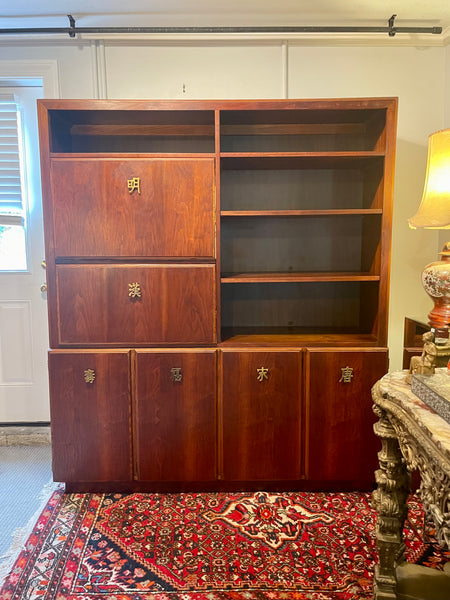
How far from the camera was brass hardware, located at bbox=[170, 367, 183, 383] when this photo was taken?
2049 mm

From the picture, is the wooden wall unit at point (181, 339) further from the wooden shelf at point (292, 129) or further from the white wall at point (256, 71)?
the white wall at point (256, 71)

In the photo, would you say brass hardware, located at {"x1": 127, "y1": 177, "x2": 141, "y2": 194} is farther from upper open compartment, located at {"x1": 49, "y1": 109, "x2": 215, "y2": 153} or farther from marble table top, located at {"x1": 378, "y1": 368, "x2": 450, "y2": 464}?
marble table top, located at {"x1": 378, "y1": 368, "x2": 450, "y2": 464}

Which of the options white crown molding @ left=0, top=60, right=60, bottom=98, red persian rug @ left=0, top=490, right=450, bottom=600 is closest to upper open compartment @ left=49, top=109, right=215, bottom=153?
white crown molding @ left=0, top=60, right=60, bottom=98

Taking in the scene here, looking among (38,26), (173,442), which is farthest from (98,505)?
(38,26)

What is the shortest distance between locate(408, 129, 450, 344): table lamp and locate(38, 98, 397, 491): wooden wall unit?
677 mm

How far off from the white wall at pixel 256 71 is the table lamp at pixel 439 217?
1.17 m

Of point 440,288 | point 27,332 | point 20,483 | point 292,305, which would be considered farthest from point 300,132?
point 20,483

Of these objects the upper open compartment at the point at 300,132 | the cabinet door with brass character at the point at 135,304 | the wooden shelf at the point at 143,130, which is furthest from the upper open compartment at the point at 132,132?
the cabinet door with brass character at the point at 135,304

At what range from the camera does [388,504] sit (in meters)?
1.35

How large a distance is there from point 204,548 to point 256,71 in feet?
8.26

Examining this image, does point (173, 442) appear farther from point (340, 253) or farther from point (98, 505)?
point (340, 253)

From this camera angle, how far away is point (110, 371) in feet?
6.76

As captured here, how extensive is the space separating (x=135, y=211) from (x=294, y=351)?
106cm

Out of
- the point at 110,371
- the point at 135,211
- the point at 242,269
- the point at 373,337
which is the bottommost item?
the point at 110,371
